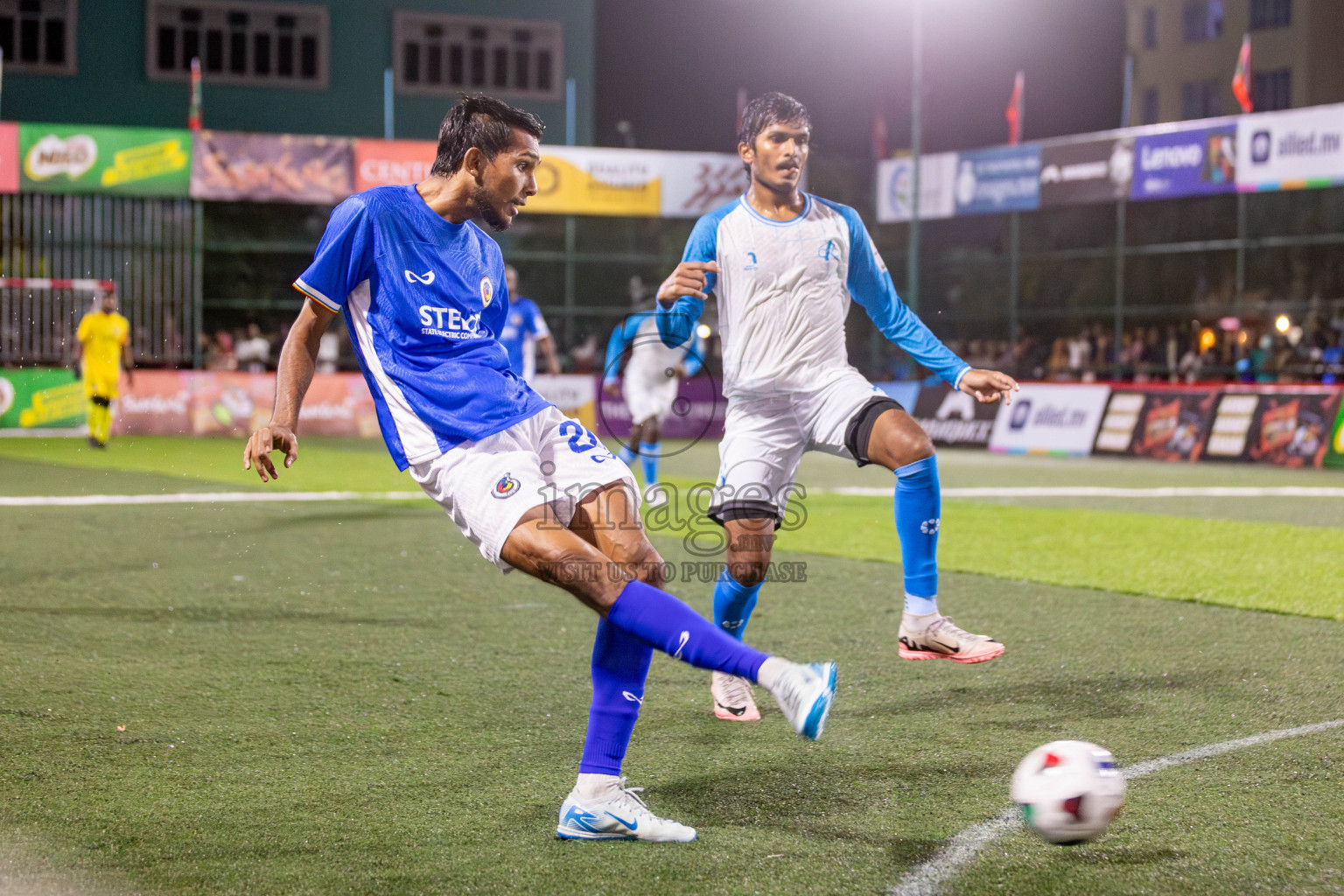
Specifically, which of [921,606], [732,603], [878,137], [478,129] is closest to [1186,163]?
[878,137]

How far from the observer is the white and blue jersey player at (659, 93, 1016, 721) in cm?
476

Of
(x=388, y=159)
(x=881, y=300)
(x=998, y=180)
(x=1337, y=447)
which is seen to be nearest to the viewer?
(x=881, y=300)

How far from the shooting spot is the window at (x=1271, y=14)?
46.3m

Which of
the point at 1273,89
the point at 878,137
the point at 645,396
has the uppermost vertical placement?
the point at 1273,89

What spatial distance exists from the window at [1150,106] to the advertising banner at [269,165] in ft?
120

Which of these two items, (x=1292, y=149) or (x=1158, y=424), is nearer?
(x=1158, y=424)

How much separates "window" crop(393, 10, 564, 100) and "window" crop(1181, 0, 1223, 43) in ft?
92.4

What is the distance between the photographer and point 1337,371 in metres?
20.7

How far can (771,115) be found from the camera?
4.91 metres

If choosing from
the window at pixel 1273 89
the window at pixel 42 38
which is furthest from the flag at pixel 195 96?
the window at pixel 1273 89

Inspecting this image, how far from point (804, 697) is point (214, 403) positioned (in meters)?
21.4

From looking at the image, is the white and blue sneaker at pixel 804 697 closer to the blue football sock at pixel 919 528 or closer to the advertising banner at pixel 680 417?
the blue football sock at pixel 919 528

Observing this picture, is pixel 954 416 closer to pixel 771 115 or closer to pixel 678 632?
pixel 771 115

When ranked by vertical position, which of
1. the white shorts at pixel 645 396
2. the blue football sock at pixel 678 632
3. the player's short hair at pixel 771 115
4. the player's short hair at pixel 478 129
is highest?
the player's short hair at pixel 771 115
